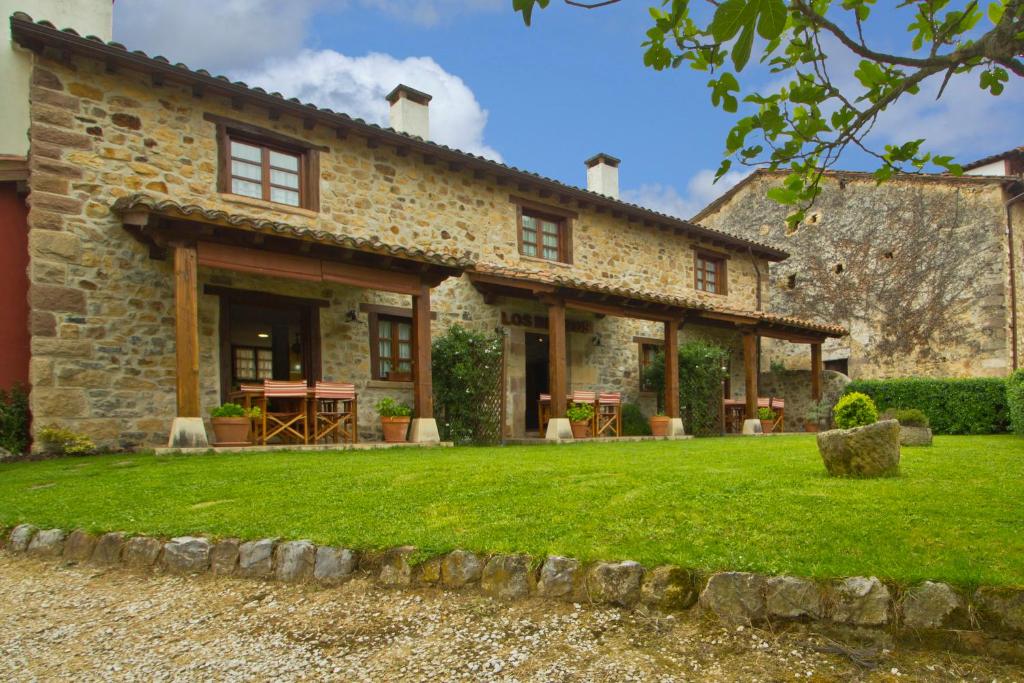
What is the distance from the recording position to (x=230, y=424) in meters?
8.73

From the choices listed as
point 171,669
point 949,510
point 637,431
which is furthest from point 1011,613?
point 637,431

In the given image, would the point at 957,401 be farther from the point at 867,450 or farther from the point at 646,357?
the point at 867,450

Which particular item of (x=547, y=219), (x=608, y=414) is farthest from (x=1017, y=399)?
(x=547, y=219)

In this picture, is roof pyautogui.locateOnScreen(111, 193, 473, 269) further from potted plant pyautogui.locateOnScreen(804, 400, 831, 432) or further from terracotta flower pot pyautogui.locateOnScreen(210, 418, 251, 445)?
potted plant pyautogui.locateOnScreen(804, 400, 831, 432)

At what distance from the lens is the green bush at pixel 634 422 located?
Result: 14586mm

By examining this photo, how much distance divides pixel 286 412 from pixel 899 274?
54.0ft

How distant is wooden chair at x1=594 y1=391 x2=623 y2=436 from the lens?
512 inches

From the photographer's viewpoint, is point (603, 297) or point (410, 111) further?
point (410, 111)

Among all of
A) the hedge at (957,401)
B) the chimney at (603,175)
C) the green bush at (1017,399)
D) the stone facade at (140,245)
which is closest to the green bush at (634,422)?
the stone facade at (140,245)

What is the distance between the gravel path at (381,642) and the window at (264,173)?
292 inches

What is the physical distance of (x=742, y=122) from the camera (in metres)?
3.44

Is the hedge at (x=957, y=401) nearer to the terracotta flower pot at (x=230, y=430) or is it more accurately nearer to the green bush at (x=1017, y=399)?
the green bush at (x=1017, y=399)

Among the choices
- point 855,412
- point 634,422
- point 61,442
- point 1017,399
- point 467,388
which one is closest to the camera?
point 855,412

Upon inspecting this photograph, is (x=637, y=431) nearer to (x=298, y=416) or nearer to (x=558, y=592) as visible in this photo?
(x=298, y=416)
